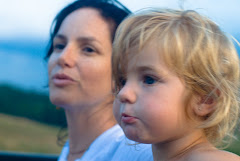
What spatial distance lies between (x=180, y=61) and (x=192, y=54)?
0.04 m

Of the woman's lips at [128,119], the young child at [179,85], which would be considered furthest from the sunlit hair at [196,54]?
the woman's lips at [128,119]

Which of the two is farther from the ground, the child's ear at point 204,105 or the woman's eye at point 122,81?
the child's ear at point 204,105

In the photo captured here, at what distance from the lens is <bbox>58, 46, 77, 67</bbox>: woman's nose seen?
5.30 feet

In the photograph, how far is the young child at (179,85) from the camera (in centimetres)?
101

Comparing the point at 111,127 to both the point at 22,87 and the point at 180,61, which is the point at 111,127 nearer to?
the point at 180,61

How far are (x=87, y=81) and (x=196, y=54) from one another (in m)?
0.69

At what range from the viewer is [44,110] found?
20.0 ft

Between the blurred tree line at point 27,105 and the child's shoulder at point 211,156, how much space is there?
5110 millimetres

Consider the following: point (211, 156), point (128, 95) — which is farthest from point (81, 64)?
point (211, 156)

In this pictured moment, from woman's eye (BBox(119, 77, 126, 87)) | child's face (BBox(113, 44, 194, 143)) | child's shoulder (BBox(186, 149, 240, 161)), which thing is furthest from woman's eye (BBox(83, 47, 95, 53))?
child's shoulder (BBox(186, 149, 240, 161))

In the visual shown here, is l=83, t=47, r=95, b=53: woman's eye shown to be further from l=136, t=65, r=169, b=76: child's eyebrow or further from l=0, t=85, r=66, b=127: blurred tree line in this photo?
l=0, t=85, r=66, b=127: blurred tree line

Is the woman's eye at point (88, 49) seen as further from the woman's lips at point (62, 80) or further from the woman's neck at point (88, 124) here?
the woman's neck at point (88, 124)

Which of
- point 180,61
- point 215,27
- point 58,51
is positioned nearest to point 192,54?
point 180,61

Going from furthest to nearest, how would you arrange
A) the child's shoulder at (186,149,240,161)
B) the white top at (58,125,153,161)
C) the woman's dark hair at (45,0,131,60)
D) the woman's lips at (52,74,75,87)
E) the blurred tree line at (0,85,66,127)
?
the blurred tree line at (0,85,66,127) < the woman's dark hair at (45,0,131,60) < the woman's lips at (52,74,75,87) < the white top at (58,125,153,161) < the child's shoulder at (186,149,240,161)
